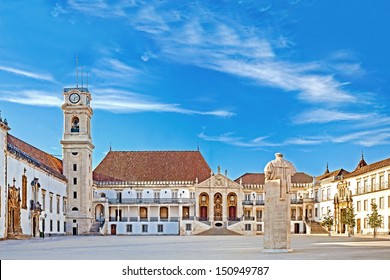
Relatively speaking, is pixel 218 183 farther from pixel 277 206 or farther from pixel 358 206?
pixel 277 206

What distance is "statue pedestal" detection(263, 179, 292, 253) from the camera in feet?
64.0

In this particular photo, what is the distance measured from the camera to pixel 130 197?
6925 cm

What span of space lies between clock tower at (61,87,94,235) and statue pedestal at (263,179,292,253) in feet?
141

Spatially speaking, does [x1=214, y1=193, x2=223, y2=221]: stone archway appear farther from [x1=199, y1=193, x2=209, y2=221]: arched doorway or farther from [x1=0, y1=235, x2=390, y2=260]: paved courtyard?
[x1=0, y1=235, x2=390, y2=260]: paved courtyard

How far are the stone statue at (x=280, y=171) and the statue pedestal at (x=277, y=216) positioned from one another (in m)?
0.03

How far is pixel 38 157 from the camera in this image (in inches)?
2219

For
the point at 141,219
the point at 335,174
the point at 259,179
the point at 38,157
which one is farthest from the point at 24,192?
the point at 259,179

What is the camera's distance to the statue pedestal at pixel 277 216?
64.0 ft

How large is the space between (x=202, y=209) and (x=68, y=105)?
59.1ft

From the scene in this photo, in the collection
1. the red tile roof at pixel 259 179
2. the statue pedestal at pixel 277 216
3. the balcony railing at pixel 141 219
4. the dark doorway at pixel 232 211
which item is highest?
the red tile roof at pixel 259 179

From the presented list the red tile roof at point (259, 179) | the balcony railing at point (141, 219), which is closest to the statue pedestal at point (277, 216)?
the balcony railing at point (141, 219)

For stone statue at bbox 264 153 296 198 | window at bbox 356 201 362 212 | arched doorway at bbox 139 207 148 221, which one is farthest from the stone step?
stone statue at bbox 264 153 296 198

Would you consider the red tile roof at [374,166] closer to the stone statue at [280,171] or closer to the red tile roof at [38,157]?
the red tile roof at [38,157]
